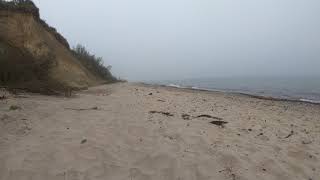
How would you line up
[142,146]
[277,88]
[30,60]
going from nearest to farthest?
[142,146] → [30,60] → [277,88]

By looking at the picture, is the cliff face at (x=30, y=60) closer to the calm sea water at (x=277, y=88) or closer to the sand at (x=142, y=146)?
the sand at (x=142, y=146)

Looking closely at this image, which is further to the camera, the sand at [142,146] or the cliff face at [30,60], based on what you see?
the cliff face at [30,60]

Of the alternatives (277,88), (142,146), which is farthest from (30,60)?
(277,88)

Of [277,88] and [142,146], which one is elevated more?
[277,88]

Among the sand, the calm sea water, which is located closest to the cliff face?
the sand

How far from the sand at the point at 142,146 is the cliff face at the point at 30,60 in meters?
2.84

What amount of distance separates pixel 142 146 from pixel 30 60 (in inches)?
342

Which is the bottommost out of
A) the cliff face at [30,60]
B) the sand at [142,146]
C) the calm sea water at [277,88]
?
the sand at [142,146]

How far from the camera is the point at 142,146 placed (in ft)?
19.4

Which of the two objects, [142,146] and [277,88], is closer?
[142,146]

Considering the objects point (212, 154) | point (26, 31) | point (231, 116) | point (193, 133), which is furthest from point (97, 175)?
point (26, 31)

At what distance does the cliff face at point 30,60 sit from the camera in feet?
36.6

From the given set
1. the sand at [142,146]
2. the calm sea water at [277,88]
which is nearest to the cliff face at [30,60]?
the sand at [142,146]

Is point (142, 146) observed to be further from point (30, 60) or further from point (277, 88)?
point (277, 88)
